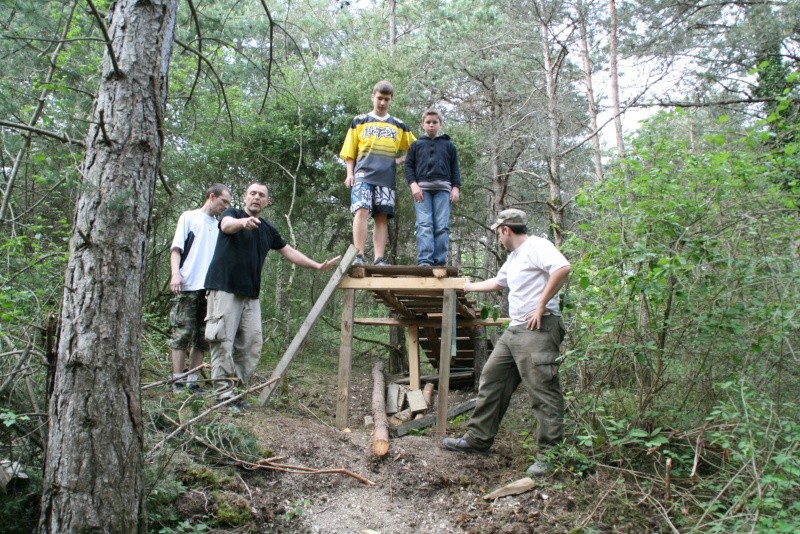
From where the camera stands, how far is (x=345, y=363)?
6117 millimetres

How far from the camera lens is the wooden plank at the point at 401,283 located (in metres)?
5.95

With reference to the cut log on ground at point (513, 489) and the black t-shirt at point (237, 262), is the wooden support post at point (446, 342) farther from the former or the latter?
the black t-shirt at point (237, 262)

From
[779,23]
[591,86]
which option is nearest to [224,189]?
[591,86]

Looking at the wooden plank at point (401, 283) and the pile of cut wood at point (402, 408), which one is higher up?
the wooden plank at point (401, 283)

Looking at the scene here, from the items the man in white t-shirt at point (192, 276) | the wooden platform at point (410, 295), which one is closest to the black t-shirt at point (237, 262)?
the man in white t-shirt at point (192, 276)

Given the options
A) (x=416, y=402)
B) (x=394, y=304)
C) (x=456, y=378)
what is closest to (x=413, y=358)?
(x=416, y=402)

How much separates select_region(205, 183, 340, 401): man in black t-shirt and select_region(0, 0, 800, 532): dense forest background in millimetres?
1007

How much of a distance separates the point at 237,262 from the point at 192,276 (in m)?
0.62

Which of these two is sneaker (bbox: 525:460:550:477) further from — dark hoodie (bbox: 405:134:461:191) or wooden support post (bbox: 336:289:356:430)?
dark hoodie (bbox: 405:134:461:191)

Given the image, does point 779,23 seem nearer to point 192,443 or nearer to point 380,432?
point 380,432

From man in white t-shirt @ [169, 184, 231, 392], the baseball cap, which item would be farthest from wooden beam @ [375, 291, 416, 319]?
the baseball cap

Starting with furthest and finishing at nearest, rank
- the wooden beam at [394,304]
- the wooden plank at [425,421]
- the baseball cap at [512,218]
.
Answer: the wooden beam at [394,304] < the wooden plank at [425,421] < the baseball cap at [512,218]

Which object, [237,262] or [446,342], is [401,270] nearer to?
[446,342]

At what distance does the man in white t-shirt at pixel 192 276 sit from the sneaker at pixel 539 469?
2.98m
